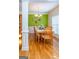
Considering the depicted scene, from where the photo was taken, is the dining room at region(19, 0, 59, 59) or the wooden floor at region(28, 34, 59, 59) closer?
the wooden floor at region(28, 34, 59, 59)

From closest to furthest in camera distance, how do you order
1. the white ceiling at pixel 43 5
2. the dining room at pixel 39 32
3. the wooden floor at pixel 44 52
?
the wooden floor at pixel 44 52 < the dining room at pixel 39 32 < the white ceiling at pixel 43 5

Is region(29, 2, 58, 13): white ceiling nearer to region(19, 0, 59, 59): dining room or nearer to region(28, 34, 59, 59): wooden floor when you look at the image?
region(19, 0, 59, 59): dining room

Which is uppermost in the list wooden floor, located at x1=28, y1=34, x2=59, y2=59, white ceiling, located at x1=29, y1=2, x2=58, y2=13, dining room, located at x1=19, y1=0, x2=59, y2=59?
white ceiling, located at x1=29, y1=2, x2=58, y2=13

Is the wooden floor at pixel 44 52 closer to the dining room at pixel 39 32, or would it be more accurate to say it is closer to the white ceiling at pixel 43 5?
the dining room at pixel 39 32

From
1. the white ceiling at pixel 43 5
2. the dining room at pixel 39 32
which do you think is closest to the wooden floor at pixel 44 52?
the dining room at pixel 39 32

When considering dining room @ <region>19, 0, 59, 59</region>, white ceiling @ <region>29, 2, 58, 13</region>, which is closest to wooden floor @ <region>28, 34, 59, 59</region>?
dining room @ <region>19, 0, 59, 59</region>

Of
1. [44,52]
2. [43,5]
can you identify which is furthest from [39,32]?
[44,52]

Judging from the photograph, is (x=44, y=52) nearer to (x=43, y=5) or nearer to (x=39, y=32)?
(x=39, y=32)
